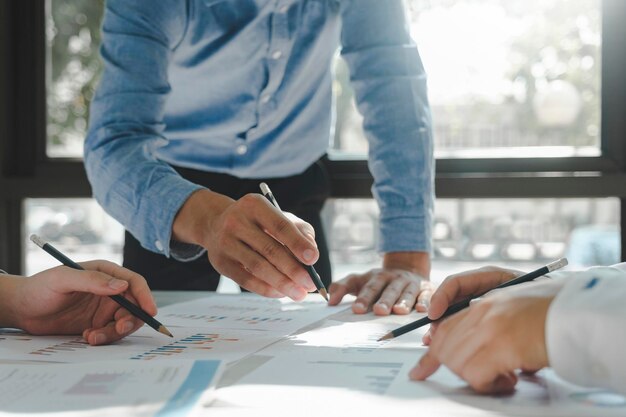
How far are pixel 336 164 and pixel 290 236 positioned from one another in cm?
118

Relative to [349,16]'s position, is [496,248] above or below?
below

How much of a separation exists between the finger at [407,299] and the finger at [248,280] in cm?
18

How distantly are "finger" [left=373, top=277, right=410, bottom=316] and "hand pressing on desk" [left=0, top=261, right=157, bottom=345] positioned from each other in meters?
0.35

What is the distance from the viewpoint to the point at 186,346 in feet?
2.88

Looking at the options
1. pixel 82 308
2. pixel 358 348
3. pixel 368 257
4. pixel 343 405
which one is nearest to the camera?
pixel 343 405

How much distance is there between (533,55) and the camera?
6.90 ft

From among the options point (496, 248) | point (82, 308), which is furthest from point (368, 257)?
point (82, 308)

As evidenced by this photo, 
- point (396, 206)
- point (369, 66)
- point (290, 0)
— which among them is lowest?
point (396, 206)

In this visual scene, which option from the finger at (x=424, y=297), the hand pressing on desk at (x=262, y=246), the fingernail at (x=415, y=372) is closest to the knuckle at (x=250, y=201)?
the hand pressing on desk at (x=262, y=246)

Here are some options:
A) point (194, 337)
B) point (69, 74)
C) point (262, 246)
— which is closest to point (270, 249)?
point (262, 246)

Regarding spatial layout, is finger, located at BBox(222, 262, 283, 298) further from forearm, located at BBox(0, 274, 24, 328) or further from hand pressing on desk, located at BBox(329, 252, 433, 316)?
forearm, located at BBox(0, 274, 24, 328)

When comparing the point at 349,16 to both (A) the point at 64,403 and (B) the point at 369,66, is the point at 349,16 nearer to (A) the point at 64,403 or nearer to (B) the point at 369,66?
(B) the point at 369,66

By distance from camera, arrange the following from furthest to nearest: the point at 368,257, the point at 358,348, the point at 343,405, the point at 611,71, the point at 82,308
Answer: the point at 368,257
the point at 611,71
the point at 82,308
the point at 358,348
the point at 343,405

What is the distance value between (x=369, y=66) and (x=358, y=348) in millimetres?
824
